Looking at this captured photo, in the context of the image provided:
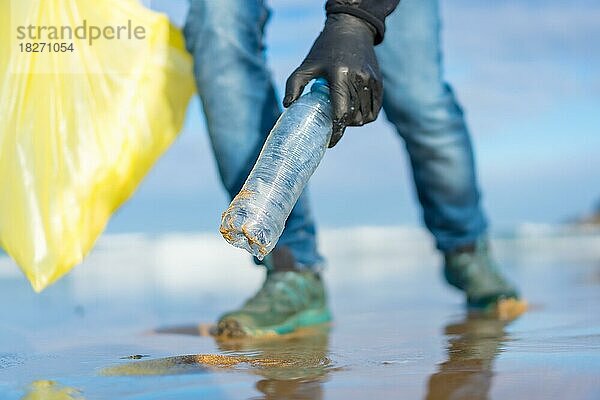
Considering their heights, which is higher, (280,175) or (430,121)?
(430,121)

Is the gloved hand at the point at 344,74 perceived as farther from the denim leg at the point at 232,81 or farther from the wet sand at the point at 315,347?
the denim leg at the point at 232,81

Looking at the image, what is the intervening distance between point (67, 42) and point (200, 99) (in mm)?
371

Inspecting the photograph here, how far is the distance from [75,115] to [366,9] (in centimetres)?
86

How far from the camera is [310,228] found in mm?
2221

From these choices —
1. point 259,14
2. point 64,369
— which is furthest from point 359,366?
point 259,14

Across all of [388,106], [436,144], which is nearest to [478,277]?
[436,144]

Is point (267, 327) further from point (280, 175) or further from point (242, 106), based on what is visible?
point (280, 175)

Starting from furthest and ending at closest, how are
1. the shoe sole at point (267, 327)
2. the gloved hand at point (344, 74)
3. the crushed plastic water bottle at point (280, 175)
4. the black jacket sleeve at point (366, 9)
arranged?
the shoe sole at point (267, 327) → the black jacket sleeve at point (366, 9) → the gloved hand at point (344, 74) → the crushed plastic water bottle at point (280, 175)

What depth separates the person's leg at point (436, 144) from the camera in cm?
228

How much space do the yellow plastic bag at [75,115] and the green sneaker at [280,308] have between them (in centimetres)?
44

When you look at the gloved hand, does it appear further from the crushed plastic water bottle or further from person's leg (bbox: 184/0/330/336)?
person's leg (bbox: 184/0/330/336)

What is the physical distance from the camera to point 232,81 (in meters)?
2.08

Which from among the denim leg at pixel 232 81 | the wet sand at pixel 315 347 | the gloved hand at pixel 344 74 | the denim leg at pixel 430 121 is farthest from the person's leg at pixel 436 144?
the gloved hand at pixel 344 74

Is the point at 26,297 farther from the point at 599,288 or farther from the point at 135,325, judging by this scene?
the point at 599,288
